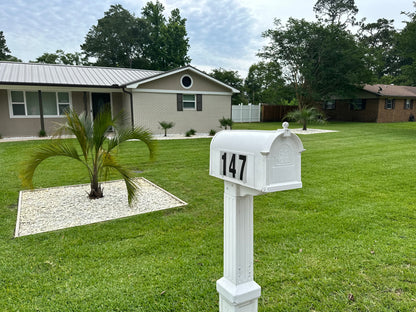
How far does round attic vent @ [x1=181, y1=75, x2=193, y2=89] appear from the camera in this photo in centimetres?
1481

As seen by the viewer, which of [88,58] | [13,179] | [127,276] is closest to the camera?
[127,276]

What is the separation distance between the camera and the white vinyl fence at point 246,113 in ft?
80.3

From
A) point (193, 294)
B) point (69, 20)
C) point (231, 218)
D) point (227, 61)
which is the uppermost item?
point (69, 20)

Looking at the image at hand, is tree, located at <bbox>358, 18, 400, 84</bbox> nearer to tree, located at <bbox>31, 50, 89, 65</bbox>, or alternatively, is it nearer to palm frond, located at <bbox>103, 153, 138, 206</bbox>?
tree, located at <bbox>31, 50, 89, 65</bbox>

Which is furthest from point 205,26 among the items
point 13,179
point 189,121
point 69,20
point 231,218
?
point 231,218

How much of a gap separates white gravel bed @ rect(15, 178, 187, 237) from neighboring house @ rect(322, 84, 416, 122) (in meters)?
23.7

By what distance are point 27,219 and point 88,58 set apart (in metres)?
37.8

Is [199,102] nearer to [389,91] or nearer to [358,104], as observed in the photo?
[358,104]

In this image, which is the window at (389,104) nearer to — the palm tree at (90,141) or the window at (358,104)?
the window at (358,104)

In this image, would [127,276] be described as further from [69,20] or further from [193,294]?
[69,20]

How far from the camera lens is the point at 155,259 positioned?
271 cm

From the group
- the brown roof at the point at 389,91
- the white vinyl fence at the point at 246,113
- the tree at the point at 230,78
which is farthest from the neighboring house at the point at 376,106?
the tree at the point at 230,78

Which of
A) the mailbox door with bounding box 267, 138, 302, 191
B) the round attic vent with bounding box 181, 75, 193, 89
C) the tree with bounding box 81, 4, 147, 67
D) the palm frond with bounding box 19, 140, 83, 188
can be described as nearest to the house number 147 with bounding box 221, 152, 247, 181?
the mailbox door with bounding box 267, 138, 302, 191

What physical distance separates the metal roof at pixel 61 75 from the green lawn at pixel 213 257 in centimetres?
926
